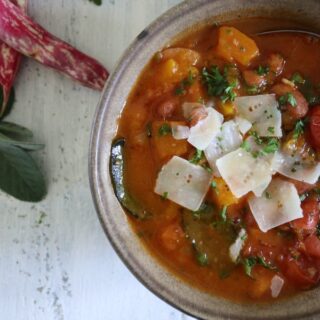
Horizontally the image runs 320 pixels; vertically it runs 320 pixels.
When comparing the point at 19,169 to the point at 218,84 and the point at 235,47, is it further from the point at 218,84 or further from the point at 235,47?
the point at 235,47

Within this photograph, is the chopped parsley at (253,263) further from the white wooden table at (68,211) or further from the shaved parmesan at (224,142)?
the white wooden table at (68,211)

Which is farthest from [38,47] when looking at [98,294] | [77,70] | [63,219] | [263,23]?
[98,294]

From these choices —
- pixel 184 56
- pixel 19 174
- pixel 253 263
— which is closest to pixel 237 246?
pixel 253 263

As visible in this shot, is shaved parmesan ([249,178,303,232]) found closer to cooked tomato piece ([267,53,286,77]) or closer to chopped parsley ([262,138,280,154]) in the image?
chopped parsley ([262,138,280,154])

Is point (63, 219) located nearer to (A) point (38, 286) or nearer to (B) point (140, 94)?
(A) point (38, 286)

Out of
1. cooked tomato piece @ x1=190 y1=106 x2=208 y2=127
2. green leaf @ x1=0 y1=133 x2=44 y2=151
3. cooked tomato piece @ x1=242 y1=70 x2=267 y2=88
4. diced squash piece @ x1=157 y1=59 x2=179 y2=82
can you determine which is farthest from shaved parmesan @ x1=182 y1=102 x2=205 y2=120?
green leaf @ x1=0 y1=133 x2=44 y2=151
